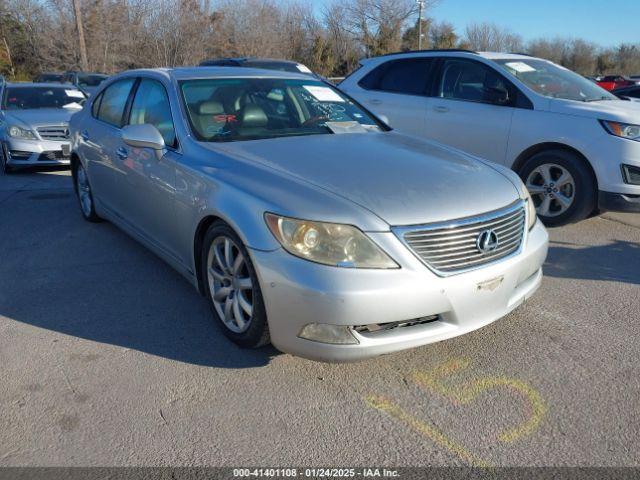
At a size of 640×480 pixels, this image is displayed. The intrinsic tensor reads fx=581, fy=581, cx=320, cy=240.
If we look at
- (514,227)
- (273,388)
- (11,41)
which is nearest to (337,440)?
(273,388)

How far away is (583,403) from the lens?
280 cm

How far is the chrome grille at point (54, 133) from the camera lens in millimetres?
9305

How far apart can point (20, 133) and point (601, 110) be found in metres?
8.34

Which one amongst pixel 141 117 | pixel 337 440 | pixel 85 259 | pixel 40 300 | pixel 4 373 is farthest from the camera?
pixel 85 259

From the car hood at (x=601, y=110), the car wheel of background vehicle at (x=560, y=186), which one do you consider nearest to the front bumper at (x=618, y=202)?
the car wheel of background vehicle at (x=560, y=186)

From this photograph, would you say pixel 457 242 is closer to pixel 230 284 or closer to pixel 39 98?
pixel 230 284

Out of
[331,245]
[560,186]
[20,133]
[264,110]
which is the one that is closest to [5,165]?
[20,133]

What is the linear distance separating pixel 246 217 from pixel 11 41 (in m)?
49.1

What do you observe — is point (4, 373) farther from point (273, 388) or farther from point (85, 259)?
point (85, 259)

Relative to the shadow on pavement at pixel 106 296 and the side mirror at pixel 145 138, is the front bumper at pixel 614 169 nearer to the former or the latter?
the shadow on pavement at pixel 106 296

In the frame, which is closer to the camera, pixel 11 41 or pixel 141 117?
pixel 141 117

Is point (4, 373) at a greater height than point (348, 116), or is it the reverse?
point (348, 116)

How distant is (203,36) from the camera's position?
112ft

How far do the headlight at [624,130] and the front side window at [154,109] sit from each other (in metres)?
3.87
